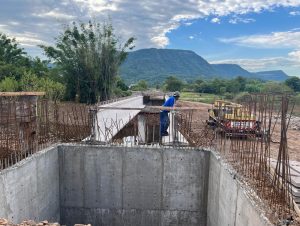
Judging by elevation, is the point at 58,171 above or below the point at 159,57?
below

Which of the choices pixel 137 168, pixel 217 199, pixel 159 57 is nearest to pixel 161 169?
pixel 137 168

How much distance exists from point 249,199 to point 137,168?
11.3 ft

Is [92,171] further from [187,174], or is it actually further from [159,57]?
[159,57]

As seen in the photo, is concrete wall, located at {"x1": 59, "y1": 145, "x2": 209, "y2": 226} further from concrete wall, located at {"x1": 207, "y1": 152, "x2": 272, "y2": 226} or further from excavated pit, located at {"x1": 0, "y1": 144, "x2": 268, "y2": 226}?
concrete wall, located at {"x1": 207, "y1": 152, "x2": 272, "y2": 226}

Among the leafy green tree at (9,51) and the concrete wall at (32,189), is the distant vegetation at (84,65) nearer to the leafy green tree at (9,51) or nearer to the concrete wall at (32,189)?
the leafy green tree at (9,51)

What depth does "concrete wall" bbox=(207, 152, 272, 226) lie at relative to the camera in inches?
172

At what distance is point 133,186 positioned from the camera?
741 centimetres

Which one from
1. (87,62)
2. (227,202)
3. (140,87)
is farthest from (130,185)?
(140,87)

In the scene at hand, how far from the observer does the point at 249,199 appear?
4.43 m

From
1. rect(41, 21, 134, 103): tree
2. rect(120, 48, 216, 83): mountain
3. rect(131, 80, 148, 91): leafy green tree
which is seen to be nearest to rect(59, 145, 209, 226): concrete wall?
rect(41, 21, 134, 103): tree

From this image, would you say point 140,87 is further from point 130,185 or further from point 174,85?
point 130,185

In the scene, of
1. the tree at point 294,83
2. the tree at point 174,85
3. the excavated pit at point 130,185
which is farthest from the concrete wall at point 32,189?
the tree at point 174,85

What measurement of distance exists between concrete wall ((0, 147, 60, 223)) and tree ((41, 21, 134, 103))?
16.1 meters

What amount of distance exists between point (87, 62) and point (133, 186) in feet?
55.3
